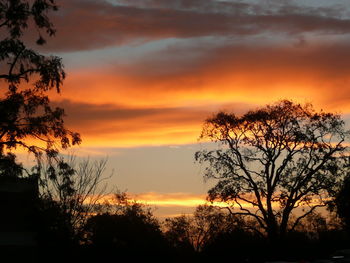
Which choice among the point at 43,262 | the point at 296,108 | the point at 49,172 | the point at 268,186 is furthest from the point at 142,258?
the point at 49,172

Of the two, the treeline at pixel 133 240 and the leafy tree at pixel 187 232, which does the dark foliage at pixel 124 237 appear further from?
the leafy tree at pixel 187 232

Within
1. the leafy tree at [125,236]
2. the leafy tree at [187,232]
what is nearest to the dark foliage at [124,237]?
the leafy tree at [125,236]

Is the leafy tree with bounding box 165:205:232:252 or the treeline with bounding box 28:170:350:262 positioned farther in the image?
the leafy tree with bounding box 165:205:232:252

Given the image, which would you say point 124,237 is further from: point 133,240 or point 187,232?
point 187,232

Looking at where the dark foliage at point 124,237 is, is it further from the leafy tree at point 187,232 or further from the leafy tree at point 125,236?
the leafy tree at point 187,232

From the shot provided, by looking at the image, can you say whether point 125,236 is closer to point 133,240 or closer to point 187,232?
point 133,240

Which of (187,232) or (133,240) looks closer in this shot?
(133,240)

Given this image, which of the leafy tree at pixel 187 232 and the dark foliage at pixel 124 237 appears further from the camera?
the leafy tree at pixel 187 232

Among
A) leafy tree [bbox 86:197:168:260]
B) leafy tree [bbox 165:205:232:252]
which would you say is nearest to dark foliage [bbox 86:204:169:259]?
leafy tree [bbox 86:197:168:260]

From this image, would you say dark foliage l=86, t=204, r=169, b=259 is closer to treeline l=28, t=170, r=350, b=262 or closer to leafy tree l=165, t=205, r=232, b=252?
treeline l=28, t=170, r=350, b=262

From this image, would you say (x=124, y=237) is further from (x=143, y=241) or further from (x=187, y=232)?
(x=187, y=232)

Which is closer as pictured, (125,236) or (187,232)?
(125,236)

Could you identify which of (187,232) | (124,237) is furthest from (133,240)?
(187,232)

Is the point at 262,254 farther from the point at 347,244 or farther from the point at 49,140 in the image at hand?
the point at 49,140
